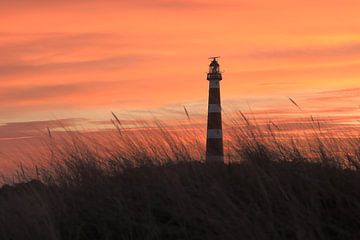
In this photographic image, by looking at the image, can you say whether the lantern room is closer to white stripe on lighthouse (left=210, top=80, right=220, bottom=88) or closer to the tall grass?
white stripe on lighthouse (left=210, top=80, right=220, bottom=88)

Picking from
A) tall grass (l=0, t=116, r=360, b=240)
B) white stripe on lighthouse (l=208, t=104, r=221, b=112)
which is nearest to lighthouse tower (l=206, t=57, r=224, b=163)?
white stripe on lighthouse (l=208, t=104, r=221, b=112)

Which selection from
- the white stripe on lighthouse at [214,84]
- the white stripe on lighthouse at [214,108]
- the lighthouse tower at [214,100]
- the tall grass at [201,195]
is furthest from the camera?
the white stripe on lighthouse at [214,84]

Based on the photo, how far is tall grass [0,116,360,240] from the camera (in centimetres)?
535

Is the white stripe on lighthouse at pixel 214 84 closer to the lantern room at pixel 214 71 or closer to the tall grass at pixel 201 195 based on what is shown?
the lantern room at pixel 214 71

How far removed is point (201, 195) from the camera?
234 inches

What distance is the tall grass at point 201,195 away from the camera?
5.35 metres

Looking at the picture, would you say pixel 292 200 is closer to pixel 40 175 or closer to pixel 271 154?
pixel 271 154

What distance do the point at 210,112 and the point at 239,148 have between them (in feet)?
45.1

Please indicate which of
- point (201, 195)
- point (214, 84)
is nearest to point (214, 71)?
point (214, 84)

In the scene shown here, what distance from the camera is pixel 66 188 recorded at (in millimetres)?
7262

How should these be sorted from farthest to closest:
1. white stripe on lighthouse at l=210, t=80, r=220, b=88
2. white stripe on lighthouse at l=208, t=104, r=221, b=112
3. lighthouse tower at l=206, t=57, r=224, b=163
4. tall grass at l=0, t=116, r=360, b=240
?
1. white stripe on lighthouse at l=210, t=80, r=220, b=88
2. white stripe on lighthouse at l=208, t=104, r=221, b=112
3. lighthouse tower at l=206, t=57, r=224, b=163
4. tall grass at l=0, t=116, r=360, b=240

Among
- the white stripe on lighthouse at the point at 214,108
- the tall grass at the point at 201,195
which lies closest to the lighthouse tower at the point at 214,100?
the white stripe on lighthouse at the point at 214,108

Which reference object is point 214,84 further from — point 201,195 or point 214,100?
point 201,195

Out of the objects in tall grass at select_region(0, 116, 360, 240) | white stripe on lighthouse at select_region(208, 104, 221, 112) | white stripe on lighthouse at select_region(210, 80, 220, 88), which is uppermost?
white stripe on lighthouse at select_region(210, 80, 220, 88)
